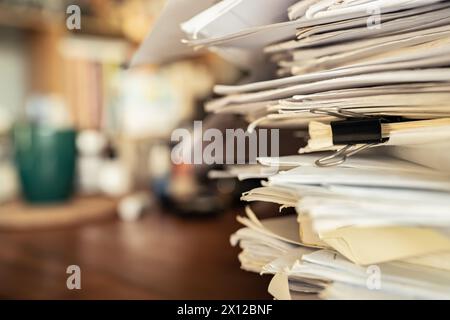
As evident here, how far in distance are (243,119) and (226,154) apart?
0.05 metres

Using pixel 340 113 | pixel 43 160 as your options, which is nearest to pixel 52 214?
pixel 43 160

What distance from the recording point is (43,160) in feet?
3.54

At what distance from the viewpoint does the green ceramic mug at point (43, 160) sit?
3.51 ft

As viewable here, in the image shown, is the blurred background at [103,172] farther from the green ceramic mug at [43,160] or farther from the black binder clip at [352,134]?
the black binder clip at [352,134]

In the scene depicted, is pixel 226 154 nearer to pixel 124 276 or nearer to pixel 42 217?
pixel 124 276

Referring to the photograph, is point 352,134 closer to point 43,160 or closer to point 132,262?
point 132,262

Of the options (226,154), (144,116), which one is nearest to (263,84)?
(226,154)

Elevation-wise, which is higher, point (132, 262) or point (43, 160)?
point (43, 160)

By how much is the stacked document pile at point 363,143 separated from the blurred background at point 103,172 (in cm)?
18

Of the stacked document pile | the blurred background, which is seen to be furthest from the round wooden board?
the stacked document pile

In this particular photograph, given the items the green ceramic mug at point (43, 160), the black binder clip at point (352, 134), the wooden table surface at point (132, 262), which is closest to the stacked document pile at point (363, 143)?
the black binder clip at point (352, 134)

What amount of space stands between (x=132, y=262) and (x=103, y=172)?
2.39 ft

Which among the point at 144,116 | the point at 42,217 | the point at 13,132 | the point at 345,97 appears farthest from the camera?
the point at 144,116
